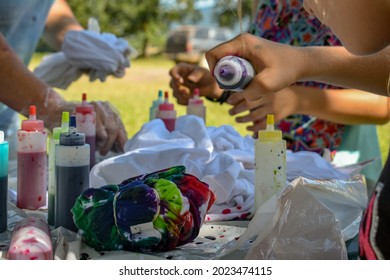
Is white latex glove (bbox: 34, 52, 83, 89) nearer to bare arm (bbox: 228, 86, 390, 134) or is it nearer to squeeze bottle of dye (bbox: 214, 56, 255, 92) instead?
bare arm (bbox: 228, 86, 390, 134)

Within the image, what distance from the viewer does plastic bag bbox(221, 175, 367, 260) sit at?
1.30 m

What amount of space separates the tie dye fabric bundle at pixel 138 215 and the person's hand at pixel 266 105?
2.56 feet

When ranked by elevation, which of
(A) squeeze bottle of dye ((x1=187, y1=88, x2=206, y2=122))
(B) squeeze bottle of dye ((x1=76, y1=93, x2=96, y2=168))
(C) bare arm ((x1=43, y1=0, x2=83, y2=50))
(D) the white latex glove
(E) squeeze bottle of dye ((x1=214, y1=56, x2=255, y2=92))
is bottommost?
(B) squeeze bottle of dye ((x1=76, y1=93, x2=96, y2=168))

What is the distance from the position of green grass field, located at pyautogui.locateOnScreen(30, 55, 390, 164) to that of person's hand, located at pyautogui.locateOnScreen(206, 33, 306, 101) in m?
3.54

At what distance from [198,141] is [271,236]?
2.12 ft

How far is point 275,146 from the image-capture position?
1.55 m

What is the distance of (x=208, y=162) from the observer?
175 centimetres

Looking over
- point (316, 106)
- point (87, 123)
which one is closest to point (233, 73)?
point (87, 123)

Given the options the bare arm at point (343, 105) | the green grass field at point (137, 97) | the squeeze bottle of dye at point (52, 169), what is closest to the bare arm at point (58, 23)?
the bare arm at point (343, 105)

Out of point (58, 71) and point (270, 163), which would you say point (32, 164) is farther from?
point (58, 71)

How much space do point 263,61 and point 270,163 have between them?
0.26 m

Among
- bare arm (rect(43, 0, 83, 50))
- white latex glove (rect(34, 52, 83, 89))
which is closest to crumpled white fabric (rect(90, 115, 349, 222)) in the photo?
white latex glove (rect(34, 52, 83, 89))

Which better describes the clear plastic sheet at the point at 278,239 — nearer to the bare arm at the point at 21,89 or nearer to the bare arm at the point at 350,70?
the bare arm at the point at 350,70

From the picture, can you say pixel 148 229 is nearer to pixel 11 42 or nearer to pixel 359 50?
pixel 359 50
